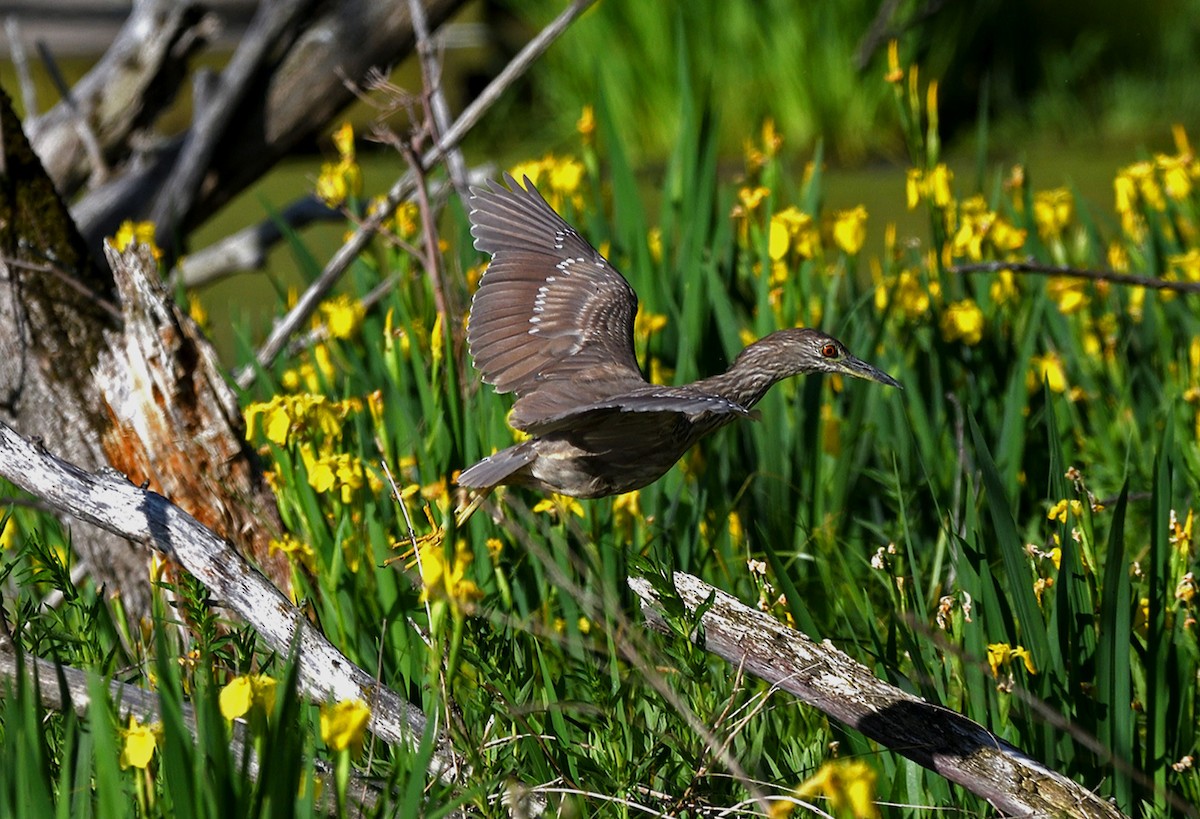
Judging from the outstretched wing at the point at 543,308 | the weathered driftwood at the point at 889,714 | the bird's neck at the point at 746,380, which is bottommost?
the weathered driftwood at the point at 889,714

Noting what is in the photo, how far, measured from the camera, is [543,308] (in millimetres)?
2287

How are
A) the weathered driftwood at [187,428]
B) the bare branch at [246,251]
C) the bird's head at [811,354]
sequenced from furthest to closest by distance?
the bare branch at [246,251]
the weathered driftwood at [187,428]
the bird's head at [811,354]

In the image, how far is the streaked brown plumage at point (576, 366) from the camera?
1876mm

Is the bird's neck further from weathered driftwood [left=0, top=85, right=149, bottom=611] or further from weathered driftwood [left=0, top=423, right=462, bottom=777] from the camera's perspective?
weathered driftwood [left=0, top=85, right=149, bottom=611]

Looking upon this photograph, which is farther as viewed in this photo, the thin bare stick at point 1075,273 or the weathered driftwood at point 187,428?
the weathered driftwood at point 187,428

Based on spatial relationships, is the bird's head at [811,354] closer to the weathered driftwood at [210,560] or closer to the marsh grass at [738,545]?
the marsh grass at [738,545]

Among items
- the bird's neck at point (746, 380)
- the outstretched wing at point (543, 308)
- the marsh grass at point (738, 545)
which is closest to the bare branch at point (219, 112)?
the marsh grass at point (738, 545)

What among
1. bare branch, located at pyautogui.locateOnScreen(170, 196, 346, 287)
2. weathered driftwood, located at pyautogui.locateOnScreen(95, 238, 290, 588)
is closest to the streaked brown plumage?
weathered driftwood, located at pyautogui.locateOnScreen(95, 238, 290, 588)

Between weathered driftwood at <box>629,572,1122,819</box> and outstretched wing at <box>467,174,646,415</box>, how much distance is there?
0.51m

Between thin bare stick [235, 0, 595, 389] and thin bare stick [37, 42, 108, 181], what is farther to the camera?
thin bare stick [37, 42, 108, 181]

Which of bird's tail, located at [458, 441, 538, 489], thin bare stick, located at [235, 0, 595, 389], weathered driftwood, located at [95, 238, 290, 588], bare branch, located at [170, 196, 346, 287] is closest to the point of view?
bird's tail, located at [458, 441, 538, 489]

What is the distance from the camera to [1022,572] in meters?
1.67

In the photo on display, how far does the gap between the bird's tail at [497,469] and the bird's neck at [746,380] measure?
1.11 ft

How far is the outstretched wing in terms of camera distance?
212 centimetres
